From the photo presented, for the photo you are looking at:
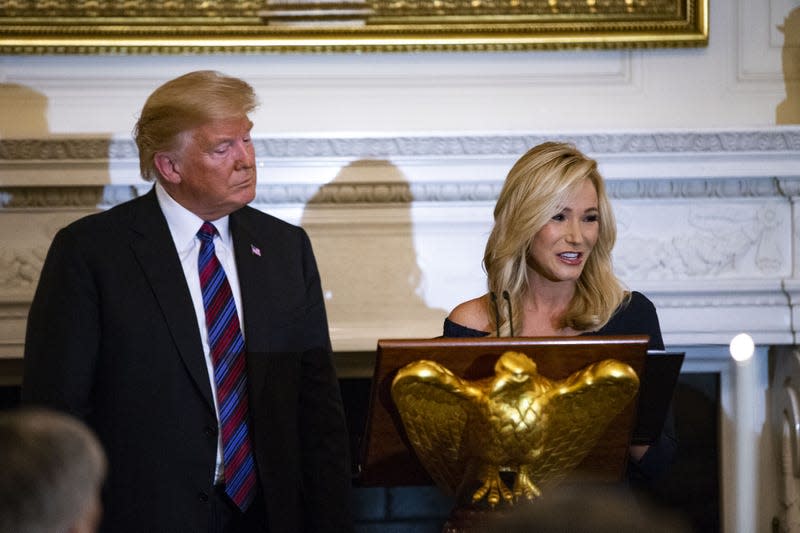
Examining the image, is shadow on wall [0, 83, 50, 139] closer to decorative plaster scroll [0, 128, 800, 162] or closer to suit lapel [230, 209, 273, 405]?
decorative plaster scroll [0, 128, 800, 162]

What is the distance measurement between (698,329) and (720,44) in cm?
100

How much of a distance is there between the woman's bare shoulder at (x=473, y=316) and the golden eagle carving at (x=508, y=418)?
0.74 metres

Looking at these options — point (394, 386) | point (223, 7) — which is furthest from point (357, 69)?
point (394, 386)

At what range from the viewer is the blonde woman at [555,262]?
9.18 feet

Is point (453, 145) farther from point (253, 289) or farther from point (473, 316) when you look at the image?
point (253, 289)

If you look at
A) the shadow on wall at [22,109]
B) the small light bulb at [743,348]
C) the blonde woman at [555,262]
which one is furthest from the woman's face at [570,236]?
the shadow on wall at [22,109]

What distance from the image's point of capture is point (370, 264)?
364cm

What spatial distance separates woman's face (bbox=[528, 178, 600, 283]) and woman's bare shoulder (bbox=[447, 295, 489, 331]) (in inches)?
8.6

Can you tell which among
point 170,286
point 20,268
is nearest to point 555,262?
point 170,286

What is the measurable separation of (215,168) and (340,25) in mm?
1194

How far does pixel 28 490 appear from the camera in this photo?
1003mm

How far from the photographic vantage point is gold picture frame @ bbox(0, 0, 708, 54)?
367cm

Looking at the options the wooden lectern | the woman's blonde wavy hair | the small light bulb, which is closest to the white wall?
the woman's blonde wavy hair

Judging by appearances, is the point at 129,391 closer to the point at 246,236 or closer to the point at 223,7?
the point at 246,236
